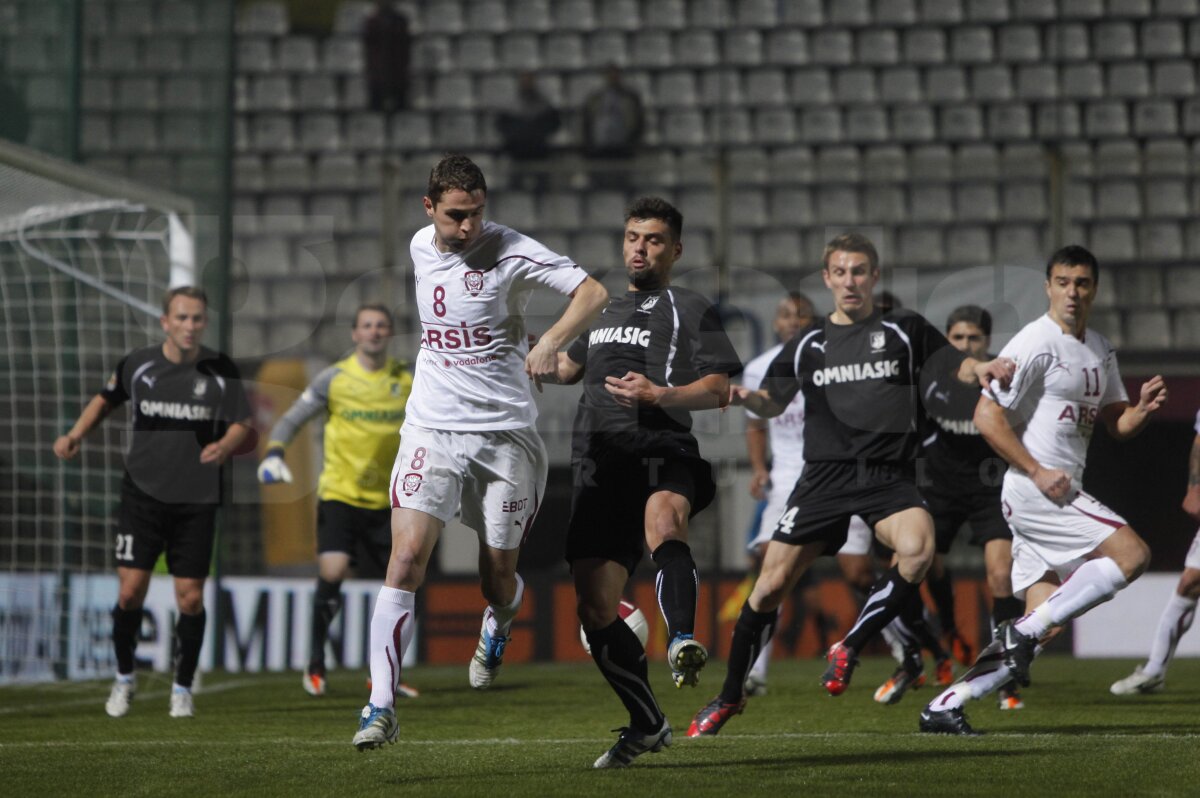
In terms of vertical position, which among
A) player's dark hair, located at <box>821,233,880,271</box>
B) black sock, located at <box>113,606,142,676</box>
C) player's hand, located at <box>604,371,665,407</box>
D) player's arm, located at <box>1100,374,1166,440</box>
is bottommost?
black sock, located at <box>113,606,142,676</box>

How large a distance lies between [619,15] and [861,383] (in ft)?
41.0

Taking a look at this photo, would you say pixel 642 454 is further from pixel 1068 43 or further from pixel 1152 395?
pixel 1068 43

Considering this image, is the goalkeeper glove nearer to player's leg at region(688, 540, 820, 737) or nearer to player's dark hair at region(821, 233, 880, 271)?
player's leg at region(688, 540, 820, 737)

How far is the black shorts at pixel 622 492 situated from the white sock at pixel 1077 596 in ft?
5.36

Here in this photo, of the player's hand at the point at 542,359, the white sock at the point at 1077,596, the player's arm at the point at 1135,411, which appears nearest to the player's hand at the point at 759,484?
the player's arm at the point at 1135,411

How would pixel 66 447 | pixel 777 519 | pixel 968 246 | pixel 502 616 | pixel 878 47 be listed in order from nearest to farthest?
pixel 502 616
pixel 66 447
pixel 777 519
pixel 968 246
pixel 878 47

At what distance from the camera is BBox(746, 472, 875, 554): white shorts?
10180 millimetres

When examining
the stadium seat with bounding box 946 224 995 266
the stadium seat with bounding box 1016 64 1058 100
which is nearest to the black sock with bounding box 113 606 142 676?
the stadium seat with bounding box 946 224 995 266

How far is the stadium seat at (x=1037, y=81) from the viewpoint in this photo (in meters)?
17.4

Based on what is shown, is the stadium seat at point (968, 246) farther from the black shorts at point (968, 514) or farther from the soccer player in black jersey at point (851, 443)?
the soccer player in black jersey at point (851, 443)

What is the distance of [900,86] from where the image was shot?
17.7 meters

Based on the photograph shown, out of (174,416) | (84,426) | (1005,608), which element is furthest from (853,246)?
(84,426)

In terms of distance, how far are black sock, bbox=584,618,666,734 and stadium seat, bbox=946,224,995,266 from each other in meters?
10.2

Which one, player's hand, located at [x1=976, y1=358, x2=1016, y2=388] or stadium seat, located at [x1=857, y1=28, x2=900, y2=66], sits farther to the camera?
stadium seat, located at [x1=857, y1=28, x2=900, y2=66]
